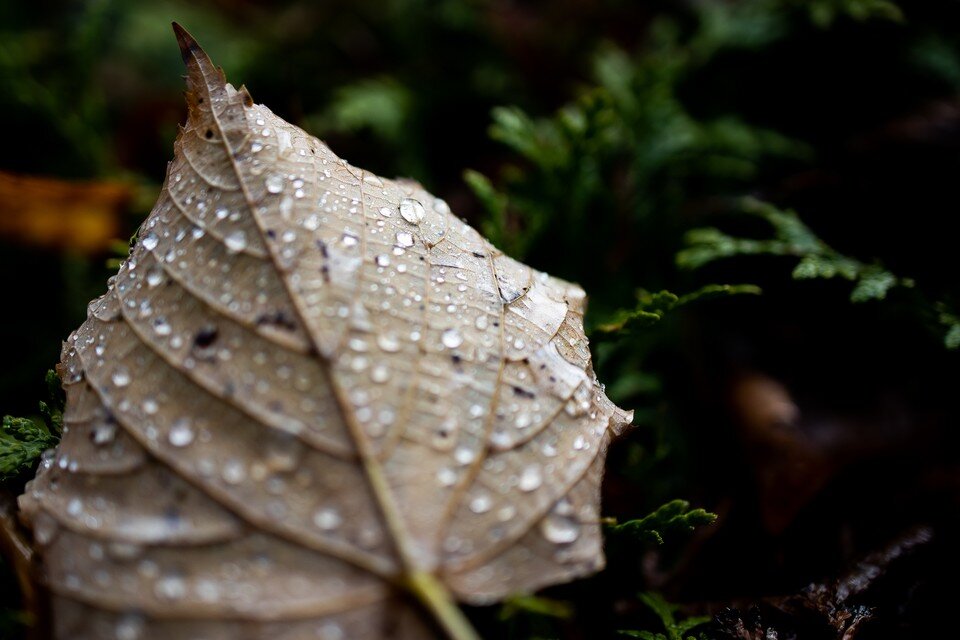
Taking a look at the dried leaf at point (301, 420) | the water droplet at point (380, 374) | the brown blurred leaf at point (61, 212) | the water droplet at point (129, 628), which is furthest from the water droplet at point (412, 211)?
the brown blurred leaf at point (61, 212)

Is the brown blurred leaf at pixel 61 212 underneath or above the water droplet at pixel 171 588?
above

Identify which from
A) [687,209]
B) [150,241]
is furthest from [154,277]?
[687,209]

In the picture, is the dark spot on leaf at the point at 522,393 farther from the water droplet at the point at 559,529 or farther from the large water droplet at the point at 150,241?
the large water droplet at the point at 150,241

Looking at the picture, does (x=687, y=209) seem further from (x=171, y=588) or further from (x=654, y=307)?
(x=171, y=588)

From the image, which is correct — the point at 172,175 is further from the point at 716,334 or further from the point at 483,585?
the point at 716,334

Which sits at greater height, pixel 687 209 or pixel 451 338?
pixel 687 209

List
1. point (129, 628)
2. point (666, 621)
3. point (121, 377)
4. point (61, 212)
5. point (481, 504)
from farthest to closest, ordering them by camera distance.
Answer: point (61, 212) < point (666, 621) < point (121, 377) < point (481, 504) < point (129, 628)

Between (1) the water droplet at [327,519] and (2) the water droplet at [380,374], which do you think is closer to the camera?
(1) the water droplet at [327,519]
